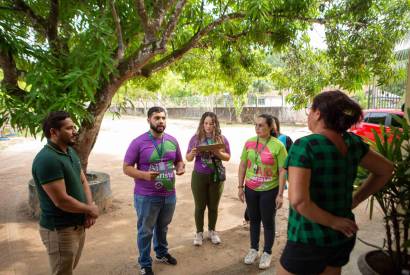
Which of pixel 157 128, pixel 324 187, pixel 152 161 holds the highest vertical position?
pixel 157 128

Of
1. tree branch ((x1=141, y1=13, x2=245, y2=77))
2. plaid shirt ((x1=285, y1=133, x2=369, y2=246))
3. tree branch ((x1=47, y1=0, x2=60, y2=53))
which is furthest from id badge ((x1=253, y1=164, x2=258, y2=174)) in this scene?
tree branch ((x1=47, y1=0, x2=60, y2=53))

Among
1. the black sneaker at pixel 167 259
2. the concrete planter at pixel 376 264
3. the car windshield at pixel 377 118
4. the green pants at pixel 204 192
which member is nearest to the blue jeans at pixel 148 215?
the black sneaker at pixel 167 259

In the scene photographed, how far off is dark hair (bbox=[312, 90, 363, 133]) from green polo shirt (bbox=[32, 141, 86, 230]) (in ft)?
6.05

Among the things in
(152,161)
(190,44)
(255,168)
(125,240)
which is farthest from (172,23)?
(125,240)

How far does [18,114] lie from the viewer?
3705mm

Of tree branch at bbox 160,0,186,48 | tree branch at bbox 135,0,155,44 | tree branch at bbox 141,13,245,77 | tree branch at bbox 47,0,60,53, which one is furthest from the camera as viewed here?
tree branch at bbox 141,13,245,77

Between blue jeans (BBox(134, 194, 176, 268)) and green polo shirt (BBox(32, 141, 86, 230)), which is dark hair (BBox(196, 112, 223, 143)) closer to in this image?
blue jeans (BBox(134, 194, 176, 268))

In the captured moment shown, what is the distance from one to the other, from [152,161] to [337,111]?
6.87 ft

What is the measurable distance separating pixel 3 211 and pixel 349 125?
6390 mm

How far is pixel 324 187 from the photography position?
1755 mm

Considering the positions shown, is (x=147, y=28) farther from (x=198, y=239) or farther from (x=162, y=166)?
(x=198, y=239)

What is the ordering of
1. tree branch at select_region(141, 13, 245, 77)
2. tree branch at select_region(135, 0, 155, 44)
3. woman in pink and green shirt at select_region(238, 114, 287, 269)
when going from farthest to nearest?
tree branch at select_region(141, 13, 245, 77), tree branch at select_region(135, 0, 155, 44), woman in pink and green shirt at select_region(238, 114, 287, 269)

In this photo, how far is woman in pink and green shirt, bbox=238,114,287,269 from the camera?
355cm

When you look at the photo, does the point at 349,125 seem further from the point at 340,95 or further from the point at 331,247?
the point at 331,247
